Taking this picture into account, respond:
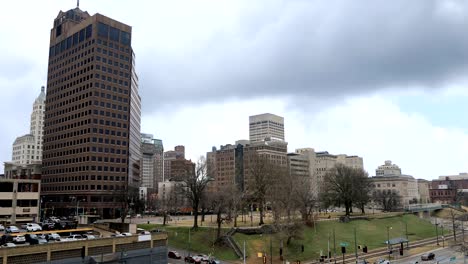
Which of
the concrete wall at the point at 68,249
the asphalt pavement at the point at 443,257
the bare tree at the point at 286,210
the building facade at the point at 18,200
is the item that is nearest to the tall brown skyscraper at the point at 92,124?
the building facade at the point at 18,200

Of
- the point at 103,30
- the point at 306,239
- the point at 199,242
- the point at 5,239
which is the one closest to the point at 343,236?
the point at 306,239

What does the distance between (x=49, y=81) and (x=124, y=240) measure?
492 feet

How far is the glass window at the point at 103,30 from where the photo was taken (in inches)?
6473

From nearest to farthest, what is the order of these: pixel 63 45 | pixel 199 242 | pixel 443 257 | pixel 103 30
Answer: pixel 199 242 < pixel 443 257 < pixel 103 30 < pixel 63 45

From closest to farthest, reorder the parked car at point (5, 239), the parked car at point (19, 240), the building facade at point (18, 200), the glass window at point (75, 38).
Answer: the parked car at point (5, 239)
the parked car at point (19, 240)
the building facade at point (18, 200)
the glass window at point (75, 38)

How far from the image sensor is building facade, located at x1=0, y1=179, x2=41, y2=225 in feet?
340

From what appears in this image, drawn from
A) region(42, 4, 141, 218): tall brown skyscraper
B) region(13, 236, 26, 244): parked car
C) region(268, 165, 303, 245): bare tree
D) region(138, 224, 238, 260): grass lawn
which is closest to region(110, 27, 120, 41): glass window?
region(42, 4, 141, 218): tall brown skyscraper

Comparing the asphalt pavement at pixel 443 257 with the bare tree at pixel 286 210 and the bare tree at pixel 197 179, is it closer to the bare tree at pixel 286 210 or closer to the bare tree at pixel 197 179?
the bare tree at pixel 286 210

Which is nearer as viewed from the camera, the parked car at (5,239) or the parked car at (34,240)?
the parked car at (34,240)

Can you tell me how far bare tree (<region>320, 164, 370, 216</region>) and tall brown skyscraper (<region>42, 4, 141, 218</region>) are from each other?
A: 6922cm

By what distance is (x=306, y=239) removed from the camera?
9294 centimetres

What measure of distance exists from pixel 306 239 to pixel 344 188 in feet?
161

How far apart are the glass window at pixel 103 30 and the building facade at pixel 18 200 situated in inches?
2886

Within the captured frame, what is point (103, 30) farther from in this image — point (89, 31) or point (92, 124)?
point (92, 124)
